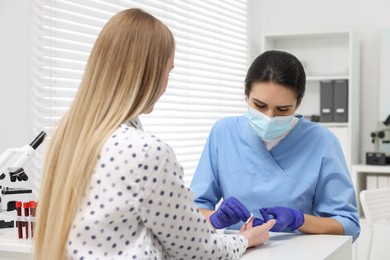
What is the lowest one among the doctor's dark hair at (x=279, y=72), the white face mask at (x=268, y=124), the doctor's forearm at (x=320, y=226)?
the doctor's forearm at (x=320, y=226)

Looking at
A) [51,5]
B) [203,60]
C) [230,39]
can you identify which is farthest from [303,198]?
[230,39]

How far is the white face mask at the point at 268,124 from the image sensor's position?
1.83 m

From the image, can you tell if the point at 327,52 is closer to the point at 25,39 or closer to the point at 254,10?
the point at 254,10

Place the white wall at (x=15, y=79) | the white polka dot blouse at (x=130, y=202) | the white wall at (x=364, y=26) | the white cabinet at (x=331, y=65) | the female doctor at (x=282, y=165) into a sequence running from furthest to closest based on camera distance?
1. the white wall at (x=364, y=26)
2. the white cabinet at (x=331, y=65)
3. the white wall at (x=15, y=79)
4. the female doctor at (x=282, y=165)
5. the white polka dot blouse at (x=130, y=202)

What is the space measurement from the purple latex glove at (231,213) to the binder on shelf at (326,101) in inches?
100

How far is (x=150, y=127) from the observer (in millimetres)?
3102

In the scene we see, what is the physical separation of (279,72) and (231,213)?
1.55 feet

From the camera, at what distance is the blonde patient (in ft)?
3.37

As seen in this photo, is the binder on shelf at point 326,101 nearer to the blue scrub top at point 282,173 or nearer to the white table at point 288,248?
the blue scrub top at point 282,173

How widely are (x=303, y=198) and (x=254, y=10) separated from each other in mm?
2887

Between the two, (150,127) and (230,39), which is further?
(230,39)

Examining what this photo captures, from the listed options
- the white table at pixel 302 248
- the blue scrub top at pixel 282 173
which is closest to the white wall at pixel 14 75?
the blue scrub top at pixel 282 173

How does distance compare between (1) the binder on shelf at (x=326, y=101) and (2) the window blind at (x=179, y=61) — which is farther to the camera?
(1) the binder on shelf at (x=326, y=101)

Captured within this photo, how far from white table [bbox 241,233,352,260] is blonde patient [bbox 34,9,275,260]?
1.12 ft
